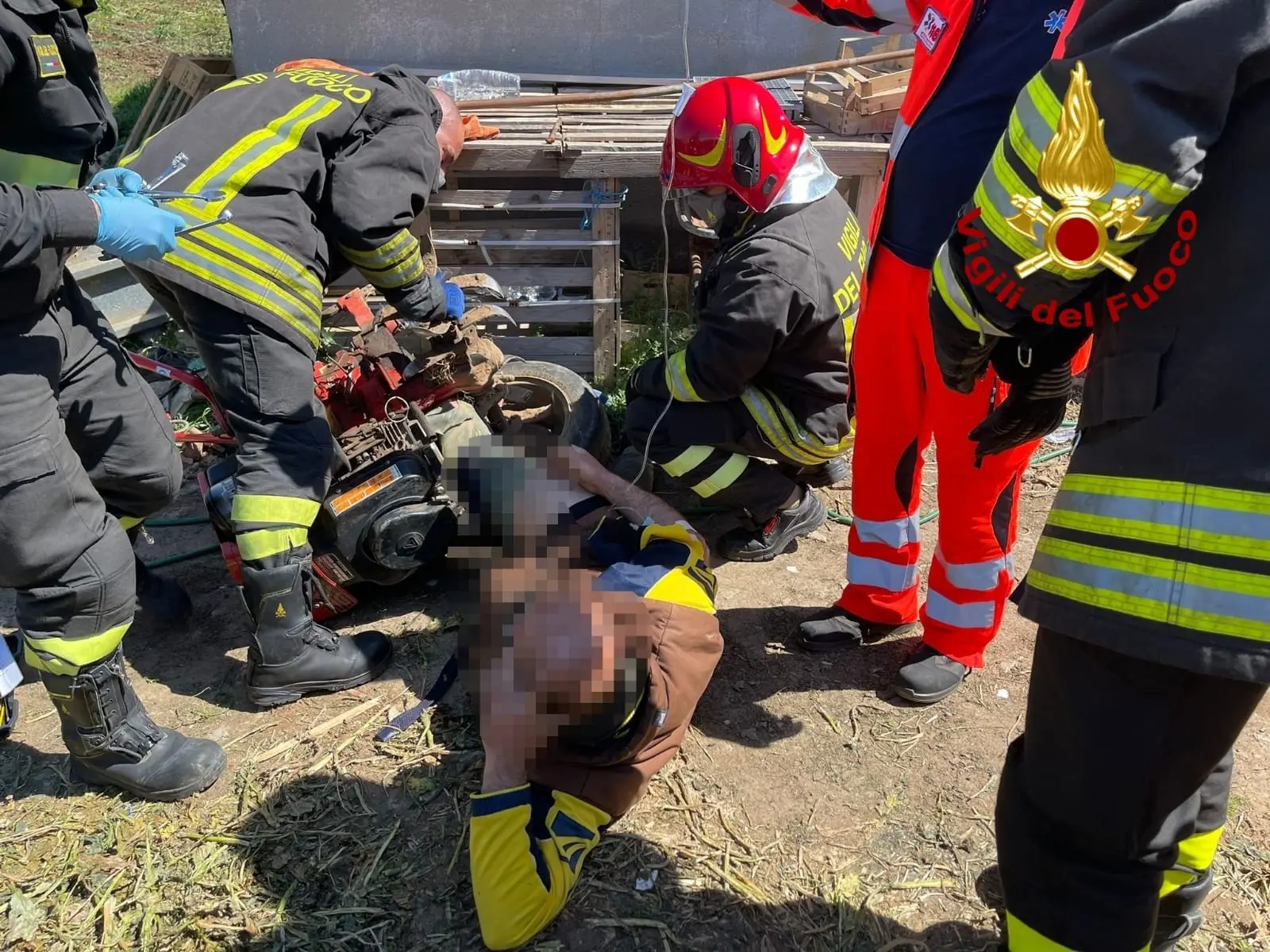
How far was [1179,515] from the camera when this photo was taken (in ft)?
4.57

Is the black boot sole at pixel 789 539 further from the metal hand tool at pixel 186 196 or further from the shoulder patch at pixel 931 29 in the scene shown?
the metal hand tool at pixel 186 196

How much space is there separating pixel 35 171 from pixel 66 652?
1304 millimetres

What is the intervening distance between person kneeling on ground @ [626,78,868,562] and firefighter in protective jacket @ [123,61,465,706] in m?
1.06

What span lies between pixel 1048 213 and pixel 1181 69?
24cm

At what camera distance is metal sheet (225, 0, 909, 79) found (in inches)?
211

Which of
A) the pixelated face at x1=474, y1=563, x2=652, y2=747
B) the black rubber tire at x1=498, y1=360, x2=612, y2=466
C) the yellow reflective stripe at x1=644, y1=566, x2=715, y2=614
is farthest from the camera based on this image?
the black rubber tire at x1=498, y1=360, x2=612, y2=466

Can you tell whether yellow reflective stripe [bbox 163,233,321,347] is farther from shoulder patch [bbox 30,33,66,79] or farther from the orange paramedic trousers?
the orange paramedic trousers

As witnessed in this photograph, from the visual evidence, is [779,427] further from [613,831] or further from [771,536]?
[613,831]

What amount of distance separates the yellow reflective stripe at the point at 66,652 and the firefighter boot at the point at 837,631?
7.34 ft

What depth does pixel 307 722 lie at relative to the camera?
3127 millimetres

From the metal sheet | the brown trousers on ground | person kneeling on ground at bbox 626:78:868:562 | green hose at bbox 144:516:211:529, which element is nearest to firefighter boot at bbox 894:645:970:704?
the brown trousers on ground

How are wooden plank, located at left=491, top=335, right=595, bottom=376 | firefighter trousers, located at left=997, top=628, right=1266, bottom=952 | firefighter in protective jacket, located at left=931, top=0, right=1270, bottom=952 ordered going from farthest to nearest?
wooden plank, located at left=491, top=335, right=595, bottom=376 → firefighter trousers, located at left=997, top=628, right=1266, bottom=952 → firefighter in protective jacket, located at left=931, top=0, right=1270, bottom=952

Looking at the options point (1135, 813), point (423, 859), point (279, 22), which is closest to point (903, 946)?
point (1135, 813)

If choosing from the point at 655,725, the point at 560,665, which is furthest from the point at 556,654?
the point at 655,725
